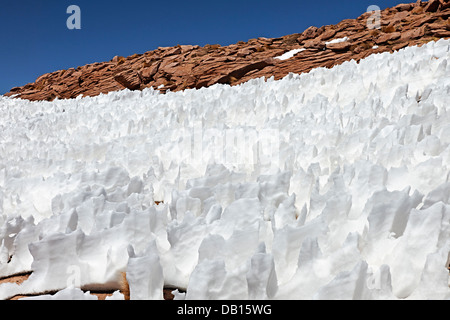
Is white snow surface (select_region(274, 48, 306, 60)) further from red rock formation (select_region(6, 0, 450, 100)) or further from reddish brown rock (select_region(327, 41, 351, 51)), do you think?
reddish brown rock (select_region(327, 41, 351, 51))

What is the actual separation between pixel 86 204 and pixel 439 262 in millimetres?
1728

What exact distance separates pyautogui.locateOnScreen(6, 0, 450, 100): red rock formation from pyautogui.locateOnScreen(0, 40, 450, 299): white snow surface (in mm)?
9035

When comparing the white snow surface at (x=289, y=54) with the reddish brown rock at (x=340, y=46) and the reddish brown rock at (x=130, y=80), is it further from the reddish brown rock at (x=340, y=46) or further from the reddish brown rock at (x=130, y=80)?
the reddish brown rock at (x=130, y=80)

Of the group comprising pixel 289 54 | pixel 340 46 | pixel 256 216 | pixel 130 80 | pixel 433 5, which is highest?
pixel 130 80

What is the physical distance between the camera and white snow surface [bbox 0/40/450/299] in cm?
127

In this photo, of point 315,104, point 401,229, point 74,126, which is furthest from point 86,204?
point 74,126

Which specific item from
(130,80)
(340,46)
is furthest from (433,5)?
(130,80)

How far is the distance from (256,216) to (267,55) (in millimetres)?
12672

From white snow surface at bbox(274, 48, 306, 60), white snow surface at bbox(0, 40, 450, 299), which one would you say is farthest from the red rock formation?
white snow surface at bbox(0, 40, 450, 299)

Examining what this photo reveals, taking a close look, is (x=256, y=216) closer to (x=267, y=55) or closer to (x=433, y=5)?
(x=267, y=55)

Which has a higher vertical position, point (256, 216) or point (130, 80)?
point (130, 80)

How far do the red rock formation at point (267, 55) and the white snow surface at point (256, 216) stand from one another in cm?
903

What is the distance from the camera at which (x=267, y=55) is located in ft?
44.0
